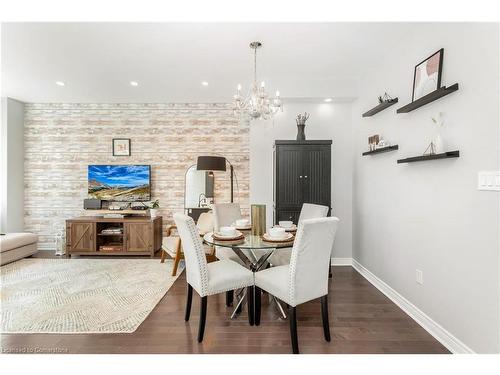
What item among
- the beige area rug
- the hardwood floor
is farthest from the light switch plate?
the beige area rug

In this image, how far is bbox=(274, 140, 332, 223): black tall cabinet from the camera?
3.71 m

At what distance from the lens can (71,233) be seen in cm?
434

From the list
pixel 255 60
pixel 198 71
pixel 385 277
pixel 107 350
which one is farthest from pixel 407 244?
pixel 198 71

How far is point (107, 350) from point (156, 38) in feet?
9.60

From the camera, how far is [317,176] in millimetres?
3723

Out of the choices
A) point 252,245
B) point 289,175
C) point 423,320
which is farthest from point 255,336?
point 289,175

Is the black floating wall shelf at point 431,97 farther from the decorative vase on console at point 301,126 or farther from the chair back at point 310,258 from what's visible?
the decorative vase on console at point 301,126

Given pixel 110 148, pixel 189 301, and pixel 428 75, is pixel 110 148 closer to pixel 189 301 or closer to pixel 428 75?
pixel 189 301

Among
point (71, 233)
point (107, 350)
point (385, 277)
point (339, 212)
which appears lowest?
point (107, 350)

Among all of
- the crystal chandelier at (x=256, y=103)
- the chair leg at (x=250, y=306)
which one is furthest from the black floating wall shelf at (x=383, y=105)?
the chair leg at (x=250, y=306)

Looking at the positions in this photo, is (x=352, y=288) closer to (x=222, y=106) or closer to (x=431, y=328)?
(x=431, y=328)

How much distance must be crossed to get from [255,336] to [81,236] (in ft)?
12.1

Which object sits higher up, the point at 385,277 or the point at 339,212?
the point at 339,212

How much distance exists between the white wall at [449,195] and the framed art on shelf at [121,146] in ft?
13.9
